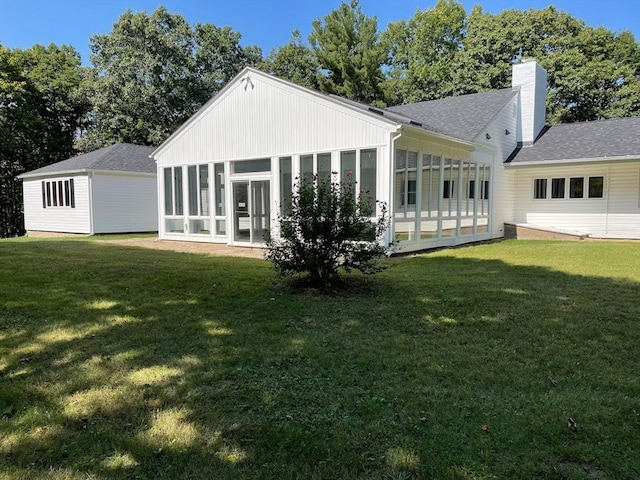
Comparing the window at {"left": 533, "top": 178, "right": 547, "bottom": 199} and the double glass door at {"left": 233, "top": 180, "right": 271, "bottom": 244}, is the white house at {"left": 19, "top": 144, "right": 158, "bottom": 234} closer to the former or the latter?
the double glass door at {"left": 233, "top": 180, "right": 271, "bottom": 244}

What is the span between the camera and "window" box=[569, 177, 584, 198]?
50.8 ft

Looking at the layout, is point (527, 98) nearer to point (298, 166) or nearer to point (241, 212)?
point (298, 166)

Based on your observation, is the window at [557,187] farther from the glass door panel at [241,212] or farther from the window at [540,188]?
the glass door panel at [241,212]

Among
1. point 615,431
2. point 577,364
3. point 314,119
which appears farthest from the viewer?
point 314,119

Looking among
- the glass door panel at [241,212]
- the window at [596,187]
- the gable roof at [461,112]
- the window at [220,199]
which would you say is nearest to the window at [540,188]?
the window at [596,187]

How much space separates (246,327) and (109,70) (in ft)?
91.3

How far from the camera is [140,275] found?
732 centimetres

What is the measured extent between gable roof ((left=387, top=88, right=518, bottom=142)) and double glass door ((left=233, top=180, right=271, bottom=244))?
18.7 ft

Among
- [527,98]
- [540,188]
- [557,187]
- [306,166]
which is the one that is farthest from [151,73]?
[557,187]

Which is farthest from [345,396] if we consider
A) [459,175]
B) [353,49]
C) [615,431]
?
[353,49]

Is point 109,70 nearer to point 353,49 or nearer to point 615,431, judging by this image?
point 353,49

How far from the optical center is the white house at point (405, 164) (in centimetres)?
1097

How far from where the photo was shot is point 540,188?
16.3 metres

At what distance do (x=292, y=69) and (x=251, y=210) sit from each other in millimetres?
22832
